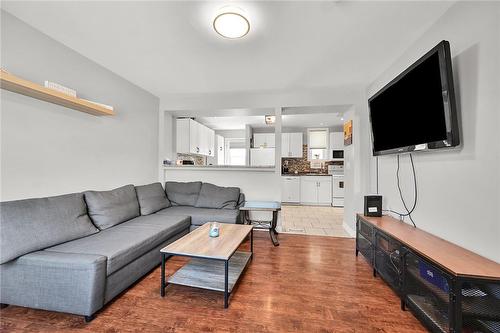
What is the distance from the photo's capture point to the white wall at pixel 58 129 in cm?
183

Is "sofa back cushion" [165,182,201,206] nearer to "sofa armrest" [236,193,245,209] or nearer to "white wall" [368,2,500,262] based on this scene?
"sofa armrest" [236,193,245,209]

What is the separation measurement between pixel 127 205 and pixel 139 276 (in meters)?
1.06

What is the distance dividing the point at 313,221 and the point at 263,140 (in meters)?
3.31

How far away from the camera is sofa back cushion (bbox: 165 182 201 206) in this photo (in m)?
3.64

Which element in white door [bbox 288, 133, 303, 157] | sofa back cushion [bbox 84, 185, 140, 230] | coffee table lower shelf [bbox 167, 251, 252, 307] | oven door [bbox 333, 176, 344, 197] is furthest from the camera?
white door [bbox 288, 133, 303, 157]

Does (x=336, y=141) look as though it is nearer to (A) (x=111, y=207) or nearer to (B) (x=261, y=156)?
(B) (x=261, y=156)

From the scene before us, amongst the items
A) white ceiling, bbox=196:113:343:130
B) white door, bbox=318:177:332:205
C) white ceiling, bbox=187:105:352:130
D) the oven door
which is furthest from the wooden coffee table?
the oven door

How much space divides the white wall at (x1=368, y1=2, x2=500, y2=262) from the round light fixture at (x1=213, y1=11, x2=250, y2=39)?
1.69 meters

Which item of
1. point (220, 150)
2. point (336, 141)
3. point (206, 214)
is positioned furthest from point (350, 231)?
point (220, 150)

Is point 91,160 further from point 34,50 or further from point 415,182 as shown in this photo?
point 415,182

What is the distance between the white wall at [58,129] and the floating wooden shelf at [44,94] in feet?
0.31

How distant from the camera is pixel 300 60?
2.54 meters

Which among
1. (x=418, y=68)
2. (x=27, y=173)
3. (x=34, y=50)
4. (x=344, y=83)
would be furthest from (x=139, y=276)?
(x=344, y=83)

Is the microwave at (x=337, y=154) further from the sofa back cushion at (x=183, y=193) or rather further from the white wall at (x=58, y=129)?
the white wall at (x=58, y=129)
